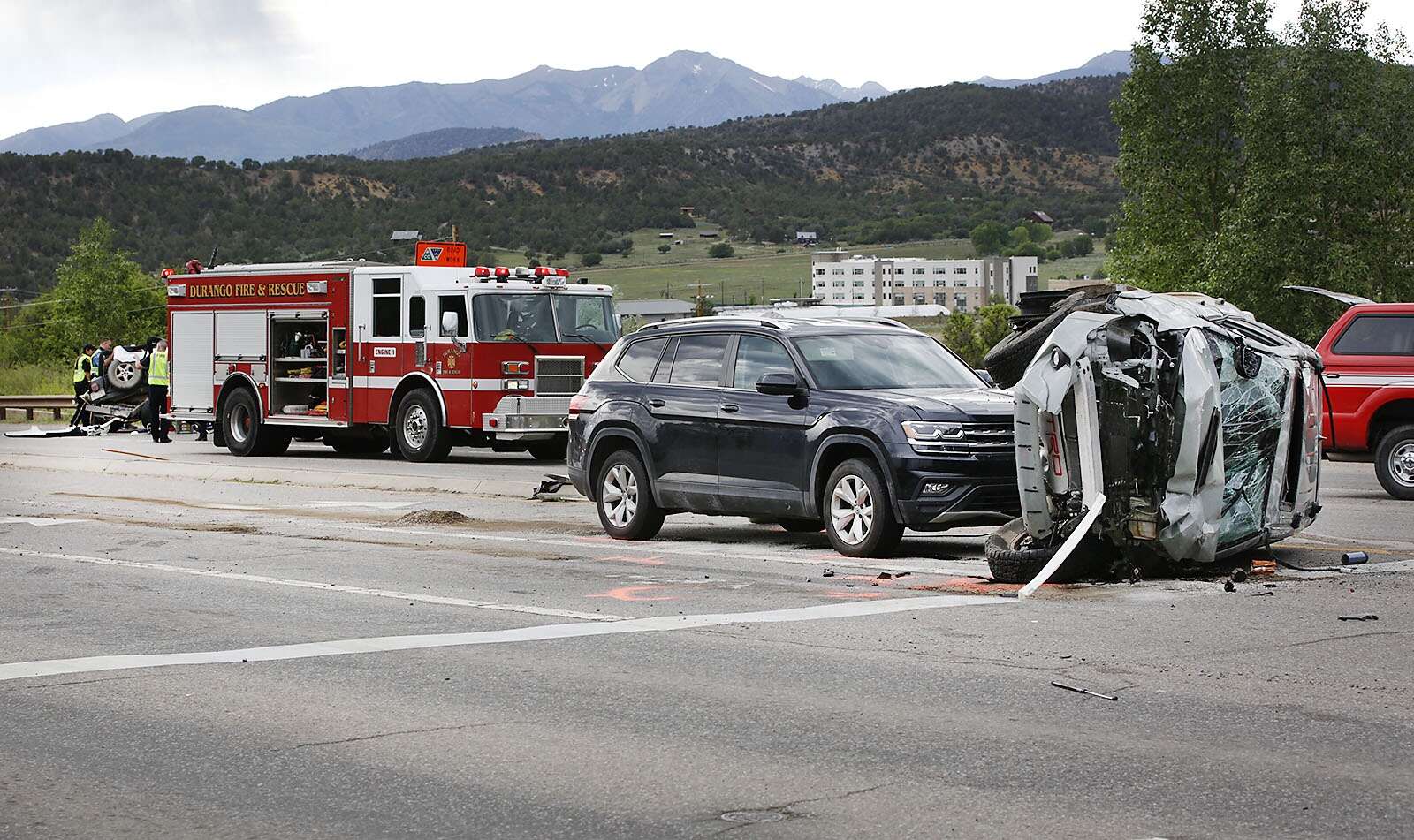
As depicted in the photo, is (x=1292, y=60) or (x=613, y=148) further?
(x=613, y=148)

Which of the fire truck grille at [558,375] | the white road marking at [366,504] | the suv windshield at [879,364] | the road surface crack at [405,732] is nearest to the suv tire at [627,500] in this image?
the suv windshield at [879,364]

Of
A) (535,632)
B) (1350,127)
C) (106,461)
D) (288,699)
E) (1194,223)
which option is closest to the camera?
(288,699)

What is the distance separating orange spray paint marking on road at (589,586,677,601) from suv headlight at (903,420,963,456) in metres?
2.17

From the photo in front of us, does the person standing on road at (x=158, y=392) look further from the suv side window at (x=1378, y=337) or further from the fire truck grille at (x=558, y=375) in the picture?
the suv side window at (x=1378, y=337)

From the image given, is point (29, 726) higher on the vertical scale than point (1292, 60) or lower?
lower

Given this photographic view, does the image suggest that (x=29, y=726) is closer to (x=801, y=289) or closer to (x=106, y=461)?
(x=106, y=461)

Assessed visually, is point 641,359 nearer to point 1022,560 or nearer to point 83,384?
point 1022,560

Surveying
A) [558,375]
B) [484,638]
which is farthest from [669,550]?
[558,375]

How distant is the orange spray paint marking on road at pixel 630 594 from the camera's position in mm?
10461

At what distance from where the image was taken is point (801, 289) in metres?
144

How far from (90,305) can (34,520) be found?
301 feet

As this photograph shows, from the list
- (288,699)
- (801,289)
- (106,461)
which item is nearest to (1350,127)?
(106,461)

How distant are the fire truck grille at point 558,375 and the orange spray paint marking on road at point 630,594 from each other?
1405 cm

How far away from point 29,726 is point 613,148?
13777cm
